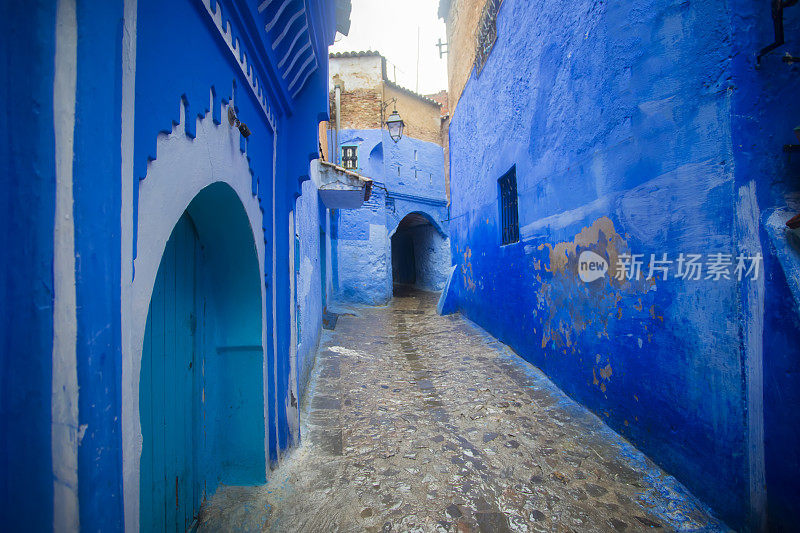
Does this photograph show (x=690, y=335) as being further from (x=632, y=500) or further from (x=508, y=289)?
(x=508, y=289)

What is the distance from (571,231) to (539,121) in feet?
5.71

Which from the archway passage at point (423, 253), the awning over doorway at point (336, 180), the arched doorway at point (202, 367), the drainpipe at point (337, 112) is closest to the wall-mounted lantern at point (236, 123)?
the arched doorway at point (202, 367)

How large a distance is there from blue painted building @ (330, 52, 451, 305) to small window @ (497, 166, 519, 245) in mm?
6592

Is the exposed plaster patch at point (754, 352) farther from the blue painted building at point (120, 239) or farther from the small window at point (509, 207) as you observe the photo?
the small window at point (509, 207)

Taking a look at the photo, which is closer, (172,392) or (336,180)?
(172,392)

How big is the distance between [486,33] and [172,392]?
25.5ft

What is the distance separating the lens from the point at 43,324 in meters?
0.81

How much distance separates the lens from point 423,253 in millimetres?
17484

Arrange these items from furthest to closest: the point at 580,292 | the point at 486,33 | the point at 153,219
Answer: the point at 486,33, the point at 580,292, the point at 153,219

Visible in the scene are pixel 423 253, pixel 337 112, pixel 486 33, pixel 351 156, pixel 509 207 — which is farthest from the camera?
pixel 423 253

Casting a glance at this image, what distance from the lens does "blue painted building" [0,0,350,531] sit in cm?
78

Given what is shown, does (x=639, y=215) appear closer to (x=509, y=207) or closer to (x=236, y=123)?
(x=236, y=123)

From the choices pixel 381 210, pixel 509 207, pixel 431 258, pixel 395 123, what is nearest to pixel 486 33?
pixel 509 207

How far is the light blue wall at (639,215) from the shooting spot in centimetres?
224
